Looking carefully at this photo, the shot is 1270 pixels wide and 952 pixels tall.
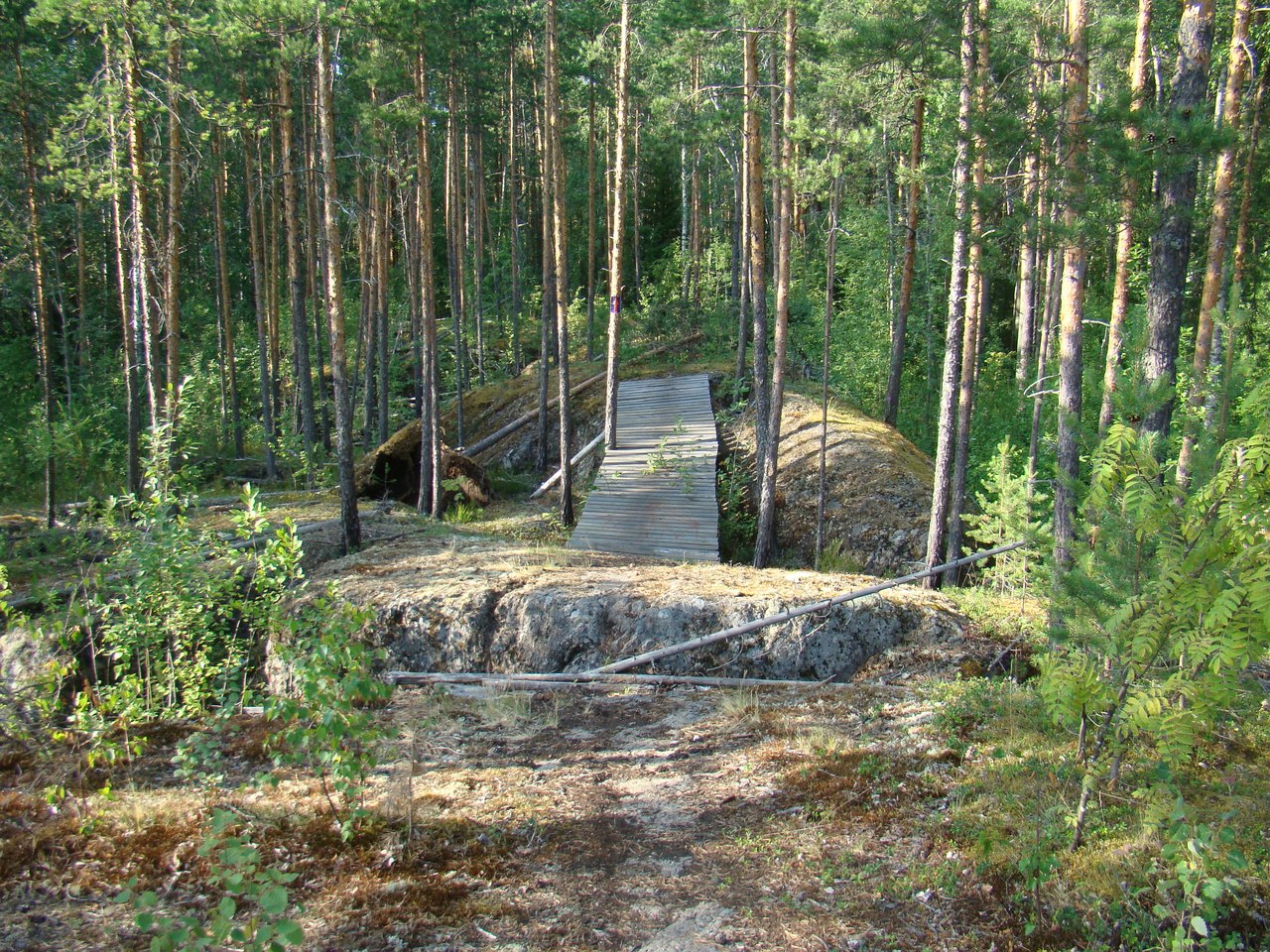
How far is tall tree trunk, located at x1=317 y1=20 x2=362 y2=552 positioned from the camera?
1050cm

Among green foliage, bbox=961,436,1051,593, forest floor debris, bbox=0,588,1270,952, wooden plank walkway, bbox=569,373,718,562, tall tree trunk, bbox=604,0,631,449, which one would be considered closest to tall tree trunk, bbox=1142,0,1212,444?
green foliage, bbox=961,436,1051,593

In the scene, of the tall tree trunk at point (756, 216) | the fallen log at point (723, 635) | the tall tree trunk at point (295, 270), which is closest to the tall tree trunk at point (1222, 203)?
the fallen log at point (723, 635)

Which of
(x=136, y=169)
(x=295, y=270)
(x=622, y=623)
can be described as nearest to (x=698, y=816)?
(x=622, y=623)

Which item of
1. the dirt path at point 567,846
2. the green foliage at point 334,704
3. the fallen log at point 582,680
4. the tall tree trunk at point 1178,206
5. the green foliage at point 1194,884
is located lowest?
the fallen log at point 582,680

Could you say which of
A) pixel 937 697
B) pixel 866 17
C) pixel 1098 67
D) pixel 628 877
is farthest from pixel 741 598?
pixel 1098 67

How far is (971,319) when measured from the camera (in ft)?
38.1

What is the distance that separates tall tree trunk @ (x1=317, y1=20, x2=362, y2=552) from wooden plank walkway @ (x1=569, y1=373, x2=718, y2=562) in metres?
3.75

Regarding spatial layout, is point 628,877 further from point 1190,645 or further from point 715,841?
point 1190,645

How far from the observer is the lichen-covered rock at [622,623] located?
8055 millimetres

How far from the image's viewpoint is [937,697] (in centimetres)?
677

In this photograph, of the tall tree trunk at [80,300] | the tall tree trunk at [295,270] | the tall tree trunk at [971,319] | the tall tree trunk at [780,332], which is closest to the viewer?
the tall tree trunk at [971,319]

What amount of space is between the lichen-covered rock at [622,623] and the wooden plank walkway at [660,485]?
4.09m

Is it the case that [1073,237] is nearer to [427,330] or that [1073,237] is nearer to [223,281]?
[427,330]

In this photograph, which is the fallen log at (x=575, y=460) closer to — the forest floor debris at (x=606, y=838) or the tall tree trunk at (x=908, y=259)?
the tall tree trunk at (x=908, y=259)
